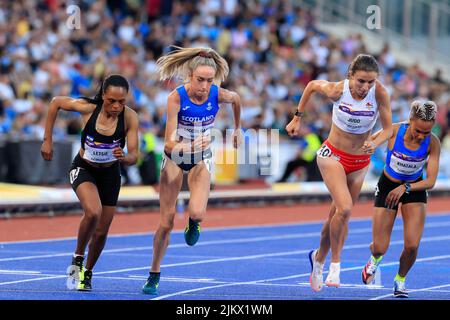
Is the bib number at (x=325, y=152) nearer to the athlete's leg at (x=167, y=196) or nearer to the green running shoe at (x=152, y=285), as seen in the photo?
the athlete's leg at (x=167, y=196)

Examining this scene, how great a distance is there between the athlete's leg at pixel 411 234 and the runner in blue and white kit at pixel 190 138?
1963 millimetres

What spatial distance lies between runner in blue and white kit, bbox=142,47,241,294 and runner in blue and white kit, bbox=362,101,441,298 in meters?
1.73

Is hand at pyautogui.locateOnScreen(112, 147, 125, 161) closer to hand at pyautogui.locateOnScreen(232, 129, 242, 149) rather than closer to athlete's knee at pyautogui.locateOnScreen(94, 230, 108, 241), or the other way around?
athlete's knee at pyautogui.locateOnScreen(94, 230, 108, 241)

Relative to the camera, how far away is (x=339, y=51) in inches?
1249

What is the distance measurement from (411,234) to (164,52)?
668 inches

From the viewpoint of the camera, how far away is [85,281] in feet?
36.2

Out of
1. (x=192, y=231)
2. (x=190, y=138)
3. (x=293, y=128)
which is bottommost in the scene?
(x=192, y=231)

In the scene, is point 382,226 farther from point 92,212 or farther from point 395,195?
point 92,212

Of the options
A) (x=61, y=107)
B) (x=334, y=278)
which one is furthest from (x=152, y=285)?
(x=61, y=107)

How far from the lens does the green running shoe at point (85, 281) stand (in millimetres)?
10984

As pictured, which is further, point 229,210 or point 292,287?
point 229,210

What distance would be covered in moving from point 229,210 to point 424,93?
11.1 meters
